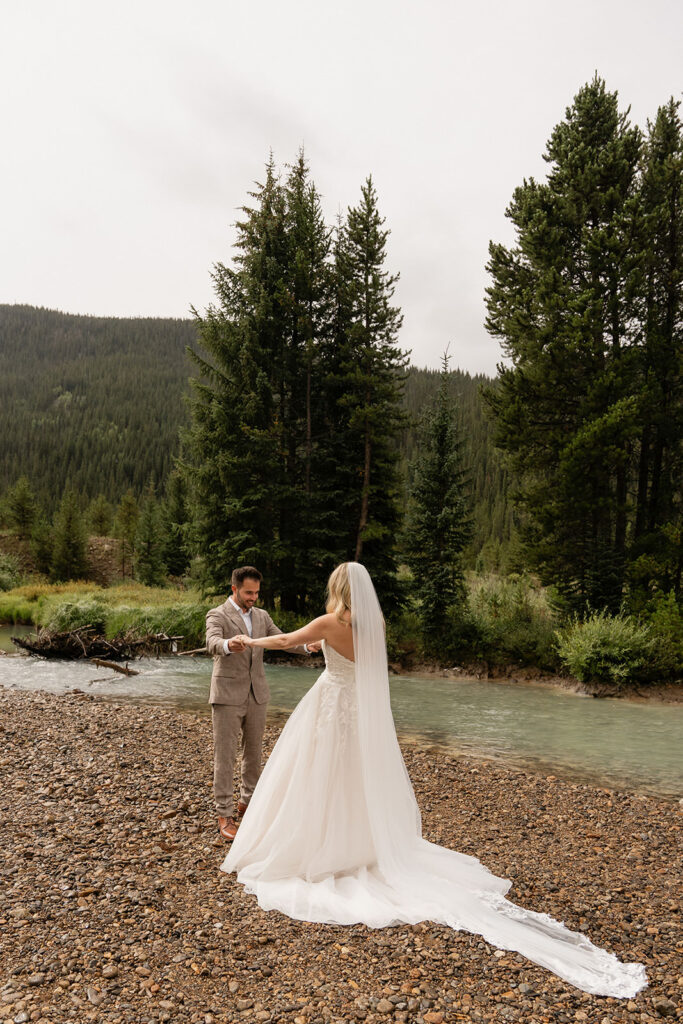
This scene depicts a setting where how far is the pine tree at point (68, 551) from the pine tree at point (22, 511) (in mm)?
6376

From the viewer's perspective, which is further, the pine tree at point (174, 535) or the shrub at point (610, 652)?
the pine tree at point (174, 535)

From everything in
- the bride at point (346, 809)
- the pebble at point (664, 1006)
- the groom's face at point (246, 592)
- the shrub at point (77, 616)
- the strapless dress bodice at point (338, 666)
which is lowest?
the shrub at point (77, 616)

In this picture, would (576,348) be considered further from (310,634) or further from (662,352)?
(310,634)

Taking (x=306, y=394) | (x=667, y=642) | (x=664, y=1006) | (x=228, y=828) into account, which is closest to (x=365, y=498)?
(x=306, y=394)

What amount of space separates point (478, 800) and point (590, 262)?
19.2m

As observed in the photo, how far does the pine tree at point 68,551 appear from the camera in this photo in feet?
171

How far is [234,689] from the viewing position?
21.0ft

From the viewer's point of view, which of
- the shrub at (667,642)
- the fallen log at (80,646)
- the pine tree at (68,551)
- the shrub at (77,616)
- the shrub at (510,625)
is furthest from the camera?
the pine tree at (68,551)

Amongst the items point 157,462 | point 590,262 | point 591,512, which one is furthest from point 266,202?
point 157,462

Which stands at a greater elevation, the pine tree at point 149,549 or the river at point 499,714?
the pine tree at point 149,549

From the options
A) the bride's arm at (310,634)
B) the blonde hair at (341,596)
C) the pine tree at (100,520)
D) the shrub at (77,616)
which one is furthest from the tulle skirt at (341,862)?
the pine tree at (100,520)

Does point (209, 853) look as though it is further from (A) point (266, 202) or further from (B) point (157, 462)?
(B) point (157, 462)

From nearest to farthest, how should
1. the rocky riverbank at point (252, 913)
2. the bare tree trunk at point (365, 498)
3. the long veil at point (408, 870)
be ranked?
the rocky riverbank at point (252, 913) → the long veil at point (408, 870) → the bare tree trunk at point (365, 498)

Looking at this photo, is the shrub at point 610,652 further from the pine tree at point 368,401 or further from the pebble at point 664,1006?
the pebble at point 664,1006
